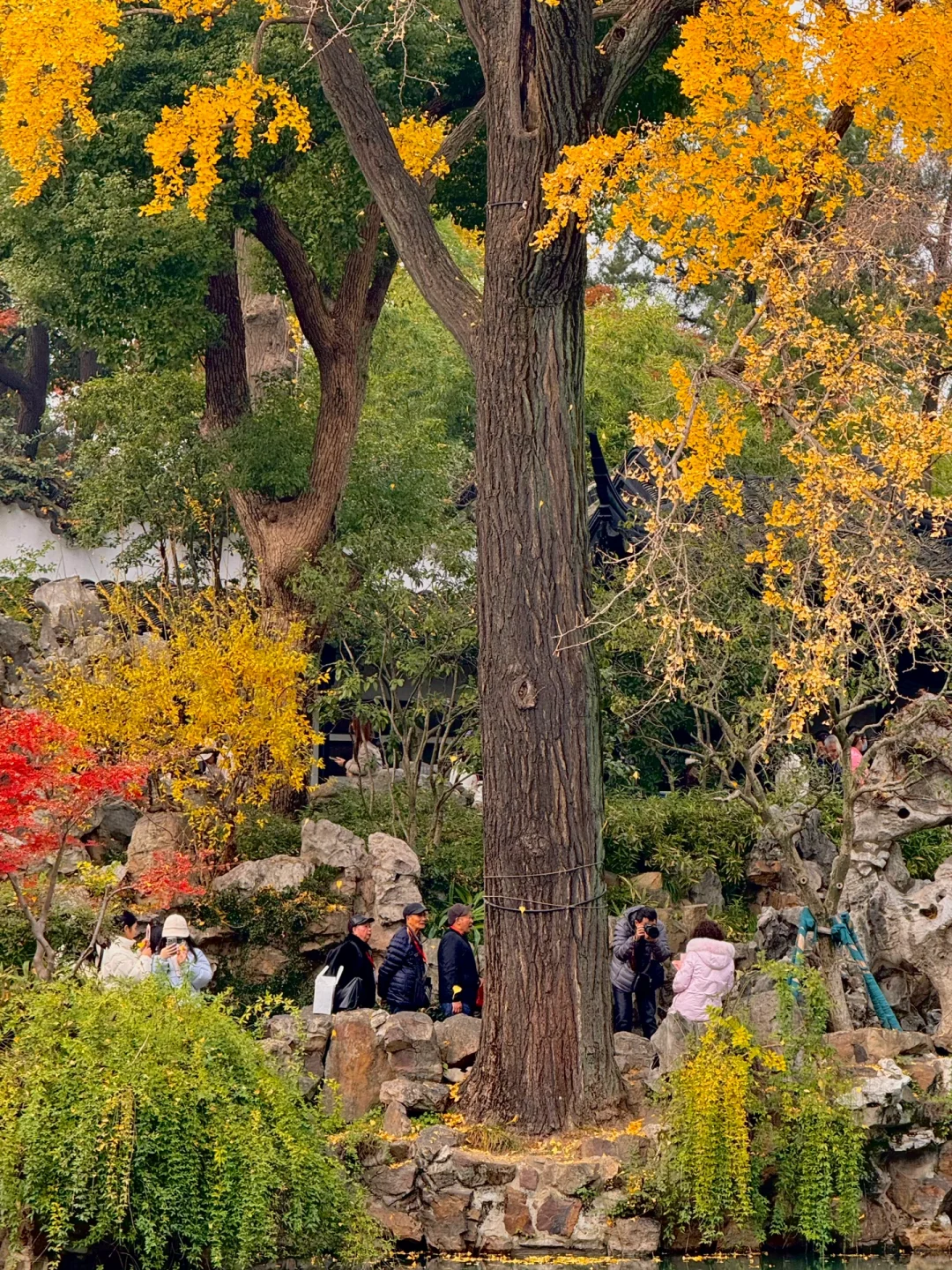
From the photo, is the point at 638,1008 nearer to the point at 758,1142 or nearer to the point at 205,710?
the point at 758,1142

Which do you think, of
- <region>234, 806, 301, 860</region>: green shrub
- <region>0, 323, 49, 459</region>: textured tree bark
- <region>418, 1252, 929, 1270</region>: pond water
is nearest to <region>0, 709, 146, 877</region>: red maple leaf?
<region>234, 806, 301, 860</region>: green shrub

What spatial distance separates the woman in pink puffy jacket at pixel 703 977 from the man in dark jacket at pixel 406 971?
1.82 m

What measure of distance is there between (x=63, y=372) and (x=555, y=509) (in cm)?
2093

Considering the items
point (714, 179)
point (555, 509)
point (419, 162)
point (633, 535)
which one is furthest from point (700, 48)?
point (633, 535)

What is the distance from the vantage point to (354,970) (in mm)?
11609

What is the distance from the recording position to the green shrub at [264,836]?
15469 mm

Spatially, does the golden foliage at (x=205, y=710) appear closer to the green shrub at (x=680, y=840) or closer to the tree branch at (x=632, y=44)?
the green shrub at (x=680, y=840)

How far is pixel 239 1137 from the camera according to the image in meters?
7.96

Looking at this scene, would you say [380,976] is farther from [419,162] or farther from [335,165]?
[335,165]

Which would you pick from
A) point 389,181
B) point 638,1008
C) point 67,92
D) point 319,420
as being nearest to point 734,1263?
point 638,1008

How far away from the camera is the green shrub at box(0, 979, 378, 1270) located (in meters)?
7.68

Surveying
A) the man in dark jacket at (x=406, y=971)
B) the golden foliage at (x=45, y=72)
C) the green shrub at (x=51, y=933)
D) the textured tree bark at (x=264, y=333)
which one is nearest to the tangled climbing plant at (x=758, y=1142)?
the man in dark jacket at (x=406, y=971)

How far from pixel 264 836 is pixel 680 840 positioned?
400 centimetres

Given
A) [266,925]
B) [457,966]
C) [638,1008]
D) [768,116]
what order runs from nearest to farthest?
[768,116] < [457,966] < [638,1008] < [266,925]
